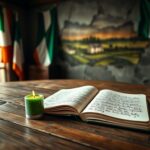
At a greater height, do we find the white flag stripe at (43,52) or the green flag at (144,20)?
the green flag at (144,20)

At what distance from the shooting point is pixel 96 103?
2.55ft

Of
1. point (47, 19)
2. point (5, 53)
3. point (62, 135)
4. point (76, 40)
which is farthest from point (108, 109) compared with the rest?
point (47, 19)

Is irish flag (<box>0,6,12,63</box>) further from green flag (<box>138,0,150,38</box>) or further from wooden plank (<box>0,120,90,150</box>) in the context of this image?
wooden plank (<box>0,120,90,150</box>)

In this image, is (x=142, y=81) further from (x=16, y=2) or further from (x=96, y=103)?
(x=16, y=2)

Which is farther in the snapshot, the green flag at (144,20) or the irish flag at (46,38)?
the irish flag at (46,38)

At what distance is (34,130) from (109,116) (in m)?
0.28

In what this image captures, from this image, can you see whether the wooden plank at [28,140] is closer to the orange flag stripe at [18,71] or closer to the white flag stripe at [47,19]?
the orange flag stripe at [18,71]

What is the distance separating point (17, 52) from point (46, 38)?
58 cm

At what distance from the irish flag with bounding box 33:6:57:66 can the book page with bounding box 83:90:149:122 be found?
8.27ft

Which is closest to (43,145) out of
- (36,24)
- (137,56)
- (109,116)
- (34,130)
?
(34,130)

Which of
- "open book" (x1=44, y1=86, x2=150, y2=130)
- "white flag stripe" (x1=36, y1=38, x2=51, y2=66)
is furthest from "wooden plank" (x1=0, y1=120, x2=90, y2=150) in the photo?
"white flag stripe" (x1=36, y1=38, x2=51, y2=66)

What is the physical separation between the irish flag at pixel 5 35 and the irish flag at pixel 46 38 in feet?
1.68

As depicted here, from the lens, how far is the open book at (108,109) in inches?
26.4

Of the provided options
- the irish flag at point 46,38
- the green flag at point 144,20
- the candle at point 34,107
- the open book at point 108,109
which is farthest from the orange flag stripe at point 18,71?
the candle at point 34,107
